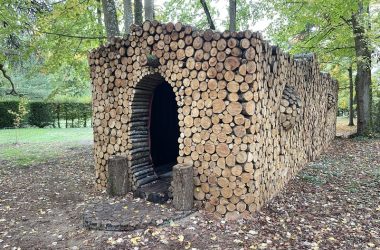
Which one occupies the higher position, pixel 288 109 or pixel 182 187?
pixel 288 109

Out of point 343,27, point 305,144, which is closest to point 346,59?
point 343,27

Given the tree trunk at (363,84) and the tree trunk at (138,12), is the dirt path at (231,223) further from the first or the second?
the tree trunk at (363,84)

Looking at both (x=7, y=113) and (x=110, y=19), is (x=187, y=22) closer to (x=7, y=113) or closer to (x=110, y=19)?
(x=110, y=19)

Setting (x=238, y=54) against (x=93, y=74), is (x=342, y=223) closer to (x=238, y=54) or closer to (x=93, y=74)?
(x=238, y=54)

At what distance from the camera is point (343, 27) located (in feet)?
39.2

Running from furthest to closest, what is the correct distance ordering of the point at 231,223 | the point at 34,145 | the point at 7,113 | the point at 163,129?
the point at 7,113, the point at 34,145, the point at 163,129, the point at 231,223

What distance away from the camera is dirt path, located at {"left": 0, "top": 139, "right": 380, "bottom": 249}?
382cm

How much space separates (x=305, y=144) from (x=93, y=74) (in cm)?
508

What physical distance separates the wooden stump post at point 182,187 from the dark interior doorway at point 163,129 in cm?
208

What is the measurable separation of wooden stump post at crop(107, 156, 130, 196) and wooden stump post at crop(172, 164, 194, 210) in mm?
1185

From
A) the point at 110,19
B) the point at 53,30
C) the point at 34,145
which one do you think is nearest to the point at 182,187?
the point at 110,19

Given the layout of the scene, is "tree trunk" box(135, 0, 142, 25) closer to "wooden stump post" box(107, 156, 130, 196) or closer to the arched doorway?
the arched doorway

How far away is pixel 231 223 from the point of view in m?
4.34

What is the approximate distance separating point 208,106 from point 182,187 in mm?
1259
